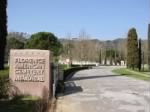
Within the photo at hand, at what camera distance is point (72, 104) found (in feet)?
57.2

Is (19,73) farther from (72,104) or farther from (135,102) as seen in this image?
(135,102)

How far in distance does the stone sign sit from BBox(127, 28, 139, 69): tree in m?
42.7

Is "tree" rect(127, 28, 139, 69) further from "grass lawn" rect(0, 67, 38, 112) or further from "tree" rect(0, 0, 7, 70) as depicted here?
"grass lawn" rect(0, 67, 38, 112)

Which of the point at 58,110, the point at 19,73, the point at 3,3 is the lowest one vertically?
the point at 58,110

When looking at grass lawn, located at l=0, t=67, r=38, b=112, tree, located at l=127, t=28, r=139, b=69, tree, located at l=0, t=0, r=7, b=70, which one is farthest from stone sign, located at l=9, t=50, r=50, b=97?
tree, located at l=127, t=28, r=139, b=69

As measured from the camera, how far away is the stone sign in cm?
2039

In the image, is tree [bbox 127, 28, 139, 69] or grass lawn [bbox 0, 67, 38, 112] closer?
grass lawn [bbox 0, 67, 38, 112]

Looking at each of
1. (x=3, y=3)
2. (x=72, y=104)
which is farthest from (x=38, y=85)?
(x=3, y=3)

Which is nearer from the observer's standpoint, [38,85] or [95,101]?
[95,101]

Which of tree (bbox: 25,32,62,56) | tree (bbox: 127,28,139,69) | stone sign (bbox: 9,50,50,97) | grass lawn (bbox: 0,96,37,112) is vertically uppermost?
tree (bbox: 25,32,62,56)

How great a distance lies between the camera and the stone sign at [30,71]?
20.4 meters

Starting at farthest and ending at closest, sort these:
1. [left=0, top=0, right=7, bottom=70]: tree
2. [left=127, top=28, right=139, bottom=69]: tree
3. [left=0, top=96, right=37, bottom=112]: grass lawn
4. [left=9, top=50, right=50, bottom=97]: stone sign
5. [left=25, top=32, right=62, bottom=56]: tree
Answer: [left=25, top=32, right=62, bottom=56]: tree
[left=127, top=28, right=139, bottom=69]: tree
[left=0, top=0, right=7, bottom=70]: tree
[left=9, top=50, right=50, bottom=97]: stone sign
[left=0, top=96, right=37, bottom=112]: grass lawn

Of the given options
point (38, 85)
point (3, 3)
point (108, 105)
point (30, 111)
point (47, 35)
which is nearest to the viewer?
point (30, 111)

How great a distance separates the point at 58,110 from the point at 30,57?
5997 mm
